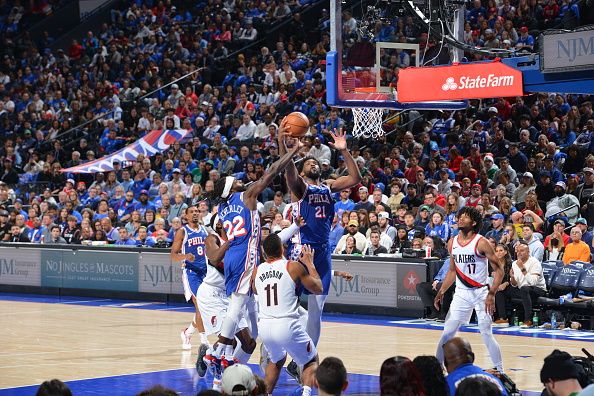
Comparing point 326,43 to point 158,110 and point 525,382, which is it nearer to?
point 158,110

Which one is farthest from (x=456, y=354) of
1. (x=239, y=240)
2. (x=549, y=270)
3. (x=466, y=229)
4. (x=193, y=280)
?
(x=549, y=270)

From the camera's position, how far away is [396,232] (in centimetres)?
2006

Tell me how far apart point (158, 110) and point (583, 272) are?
613 inches

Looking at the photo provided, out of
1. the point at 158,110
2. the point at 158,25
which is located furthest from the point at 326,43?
the point at 158,25

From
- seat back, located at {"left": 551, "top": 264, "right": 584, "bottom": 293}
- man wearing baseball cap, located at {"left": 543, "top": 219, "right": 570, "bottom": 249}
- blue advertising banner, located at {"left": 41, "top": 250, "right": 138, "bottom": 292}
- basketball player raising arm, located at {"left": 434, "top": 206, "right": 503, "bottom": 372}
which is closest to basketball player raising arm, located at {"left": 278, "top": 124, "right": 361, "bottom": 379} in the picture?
basketball player raising arm, located at {"left": 434, "top": 206, "right": 503, "bottom": 372}

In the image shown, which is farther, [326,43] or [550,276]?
[326,43]

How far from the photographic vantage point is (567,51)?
1037 centimetres

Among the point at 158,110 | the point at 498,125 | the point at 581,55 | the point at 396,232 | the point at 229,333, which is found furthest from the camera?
the point at 158,110

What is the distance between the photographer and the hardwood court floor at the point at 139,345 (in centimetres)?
1324

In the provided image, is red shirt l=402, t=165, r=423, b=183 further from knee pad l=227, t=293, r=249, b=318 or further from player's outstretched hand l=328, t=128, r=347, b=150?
knee pad l=227, t=293, r=249, b=318

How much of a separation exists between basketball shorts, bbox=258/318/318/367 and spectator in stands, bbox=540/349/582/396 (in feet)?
14.1

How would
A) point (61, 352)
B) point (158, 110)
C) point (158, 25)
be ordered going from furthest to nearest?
point (158, 25), point (158, 110), point (61, 352)

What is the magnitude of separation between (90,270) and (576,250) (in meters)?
10.6

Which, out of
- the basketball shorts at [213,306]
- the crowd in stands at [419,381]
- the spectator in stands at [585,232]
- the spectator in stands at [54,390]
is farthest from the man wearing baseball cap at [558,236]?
the spectator in stands at [54,390]
